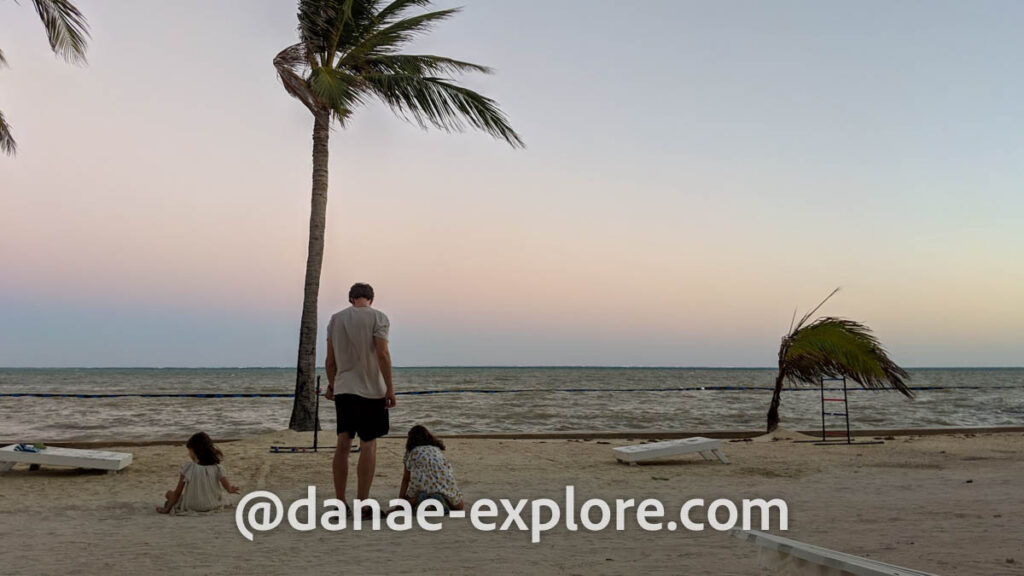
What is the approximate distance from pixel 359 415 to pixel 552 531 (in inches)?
60.5

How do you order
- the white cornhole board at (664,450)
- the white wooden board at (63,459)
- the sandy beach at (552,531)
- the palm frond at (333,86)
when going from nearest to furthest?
the sandy beach at (552,531) < the white wooden board at (63,459) < the white cornhole board at (664,450) < the palm frond at (333,86)

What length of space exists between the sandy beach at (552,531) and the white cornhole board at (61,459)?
140 millimetres

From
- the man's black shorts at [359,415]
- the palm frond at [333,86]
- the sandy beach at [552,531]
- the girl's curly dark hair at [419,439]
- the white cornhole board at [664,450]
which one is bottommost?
the sandy beach at [552,531]

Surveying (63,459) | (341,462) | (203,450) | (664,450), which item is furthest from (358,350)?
(664,450)

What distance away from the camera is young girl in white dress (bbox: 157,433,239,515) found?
5625mm

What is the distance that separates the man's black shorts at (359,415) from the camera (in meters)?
5.16

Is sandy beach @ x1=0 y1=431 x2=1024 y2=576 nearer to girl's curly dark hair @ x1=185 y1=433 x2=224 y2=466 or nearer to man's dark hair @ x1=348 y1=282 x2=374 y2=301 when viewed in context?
girl's curly dark hair @ x1=185 y1=433 x2=224 y2=466

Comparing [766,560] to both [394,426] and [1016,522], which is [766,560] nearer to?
[1016,522]

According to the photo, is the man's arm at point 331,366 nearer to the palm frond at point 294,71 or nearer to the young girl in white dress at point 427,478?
the young girl in white dress at point 427,478

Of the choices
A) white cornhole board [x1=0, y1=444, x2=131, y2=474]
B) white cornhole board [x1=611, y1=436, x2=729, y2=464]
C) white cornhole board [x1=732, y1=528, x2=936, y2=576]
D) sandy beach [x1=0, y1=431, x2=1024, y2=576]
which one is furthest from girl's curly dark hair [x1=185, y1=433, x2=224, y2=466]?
white cornhole board [x1=611, y1=436, x2=729, y2=464]

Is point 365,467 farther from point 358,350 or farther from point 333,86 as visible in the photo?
point 333,86

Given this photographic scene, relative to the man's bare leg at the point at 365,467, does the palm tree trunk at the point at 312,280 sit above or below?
above

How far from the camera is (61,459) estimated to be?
7336mm

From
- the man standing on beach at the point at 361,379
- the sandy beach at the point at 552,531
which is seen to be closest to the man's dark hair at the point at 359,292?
the man standing on beach at the point at 361,379
